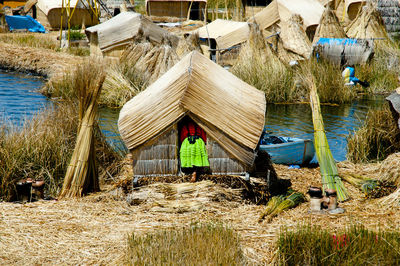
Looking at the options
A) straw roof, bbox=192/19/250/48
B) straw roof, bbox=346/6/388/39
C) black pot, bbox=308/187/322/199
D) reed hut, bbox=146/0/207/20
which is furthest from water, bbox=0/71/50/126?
reed hut, bbox=146/0/207/20

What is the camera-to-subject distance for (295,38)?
20688 mm

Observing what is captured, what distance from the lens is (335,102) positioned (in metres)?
16.0

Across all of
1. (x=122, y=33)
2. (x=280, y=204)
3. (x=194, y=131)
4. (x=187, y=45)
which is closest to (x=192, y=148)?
(x=194, y=131)

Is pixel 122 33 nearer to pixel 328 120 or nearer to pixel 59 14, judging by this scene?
pixel 328 120

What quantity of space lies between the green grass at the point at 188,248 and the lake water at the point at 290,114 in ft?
19.8

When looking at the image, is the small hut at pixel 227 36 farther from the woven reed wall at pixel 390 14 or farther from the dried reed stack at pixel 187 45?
the woven reed wall at pixel 390 14

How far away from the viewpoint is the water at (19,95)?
13641mm

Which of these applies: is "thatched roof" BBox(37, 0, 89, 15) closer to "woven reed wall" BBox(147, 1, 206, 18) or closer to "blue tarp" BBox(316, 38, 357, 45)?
"woven reed wall" BBox(147, 1, 206, 18)

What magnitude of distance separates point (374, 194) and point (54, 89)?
11382 millimetres

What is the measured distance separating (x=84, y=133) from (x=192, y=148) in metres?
1.35

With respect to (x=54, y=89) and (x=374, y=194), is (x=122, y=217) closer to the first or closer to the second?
(x=374, y=194)

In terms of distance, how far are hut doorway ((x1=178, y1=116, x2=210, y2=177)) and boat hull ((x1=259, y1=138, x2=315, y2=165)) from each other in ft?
8.48

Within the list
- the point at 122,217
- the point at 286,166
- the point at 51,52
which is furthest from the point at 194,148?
the point at 51,52

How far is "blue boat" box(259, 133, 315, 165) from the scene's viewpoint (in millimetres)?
8934
